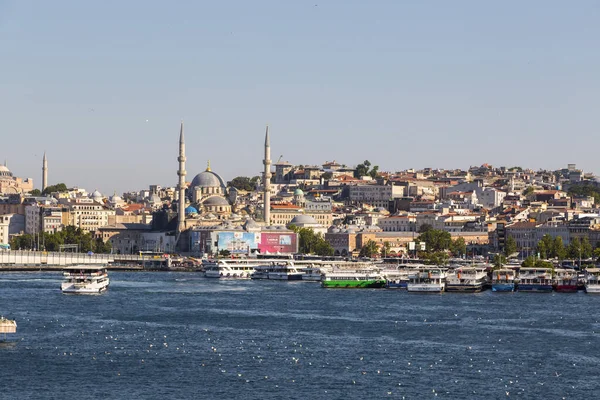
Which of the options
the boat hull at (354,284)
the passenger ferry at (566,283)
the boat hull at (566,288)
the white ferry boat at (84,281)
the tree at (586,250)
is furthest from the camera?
the tree at (586,250)

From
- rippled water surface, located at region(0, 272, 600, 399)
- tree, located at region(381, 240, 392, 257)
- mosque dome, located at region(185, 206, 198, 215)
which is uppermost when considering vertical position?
mosque dome, located at region(185, 206, 198, 215)

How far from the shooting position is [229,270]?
53500 mm

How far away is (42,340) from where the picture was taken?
25.4 meters

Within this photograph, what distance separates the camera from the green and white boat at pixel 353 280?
44.1m

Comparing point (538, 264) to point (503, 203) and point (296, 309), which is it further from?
point (503, 203)

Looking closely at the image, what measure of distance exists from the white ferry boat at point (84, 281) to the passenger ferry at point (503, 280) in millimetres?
10976

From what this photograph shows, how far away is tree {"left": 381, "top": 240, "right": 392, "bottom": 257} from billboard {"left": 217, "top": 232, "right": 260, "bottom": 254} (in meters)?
5.82

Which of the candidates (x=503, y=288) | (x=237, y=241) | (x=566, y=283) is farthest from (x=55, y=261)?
(x=566, y=283)

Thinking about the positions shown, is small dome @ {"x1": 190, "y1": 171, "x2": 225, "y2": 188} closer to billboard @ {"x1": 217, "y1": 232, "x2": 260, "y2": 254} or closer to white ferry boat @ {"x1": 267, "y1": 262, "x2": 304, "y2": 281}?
billboard @ {"x1": 217, "y1": 232, "x2": 260, "y2": 254}

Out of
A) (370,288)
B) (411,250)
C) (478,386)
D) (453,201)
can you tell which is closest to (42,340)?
(478,386)

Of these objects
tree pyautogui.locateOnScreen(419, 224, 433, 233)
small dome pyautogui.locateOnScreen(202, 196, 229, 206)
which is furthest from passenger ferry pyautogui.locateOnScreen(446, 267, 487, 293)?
small dome pyautogui.locateOnScreen(202, 196, 229, 206)

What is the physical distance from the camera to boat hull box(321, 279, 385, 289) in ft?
144

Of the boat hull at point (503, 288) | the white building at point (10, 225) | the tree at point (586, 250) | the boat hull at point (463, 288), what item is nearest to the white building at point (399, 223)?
the tree at point (586, 250)

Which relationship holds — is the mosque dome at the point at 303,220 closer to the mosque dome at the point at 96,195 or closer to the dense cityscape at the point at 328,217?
the dense cityscape at the point at 328,217
